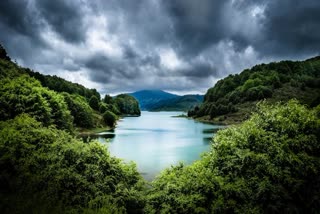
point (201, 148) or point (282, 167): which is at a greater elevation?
point (282, 167)

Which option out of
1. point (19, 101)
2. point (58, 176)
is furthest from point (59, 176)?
point (19, 101)

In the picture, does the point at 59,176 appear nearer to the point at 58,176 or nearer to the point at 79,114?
the point at 58,176

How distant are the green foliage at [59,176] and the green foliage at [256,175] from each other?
2.61 metres

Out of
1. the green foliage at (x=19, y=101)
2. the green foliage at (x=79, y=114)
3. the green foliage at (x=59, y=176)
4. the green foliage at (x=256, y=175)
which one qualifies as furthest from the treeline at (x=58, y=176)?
the green foliage at (x=79, y=114)

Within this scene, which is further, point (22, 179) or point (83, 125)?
point (83, 125)

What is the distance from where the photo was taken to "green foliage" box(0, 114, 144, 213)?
1645 centimetres

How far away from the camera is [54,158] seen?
19.5 m

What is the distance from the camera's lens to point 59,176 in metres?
17.9

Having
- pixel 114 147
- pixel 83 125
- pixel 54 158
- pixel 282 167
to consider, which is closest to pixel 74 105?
pixel 83 125

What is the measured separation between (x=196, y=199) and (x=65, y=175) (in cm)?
864

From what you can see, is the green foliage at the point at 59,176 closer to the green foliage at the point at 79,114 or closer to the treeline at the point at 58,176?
the treeline at the point at 58,176

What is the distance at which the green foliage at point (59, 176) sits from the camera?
54.0 ft

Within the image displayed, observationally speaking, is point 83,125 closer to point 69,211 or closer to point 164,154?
point 164,154

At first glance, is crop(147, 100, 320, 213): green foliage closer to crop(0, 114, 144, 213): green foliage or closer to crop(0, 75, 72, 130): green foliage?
crop(0, 114, 144, 213): green foliage
